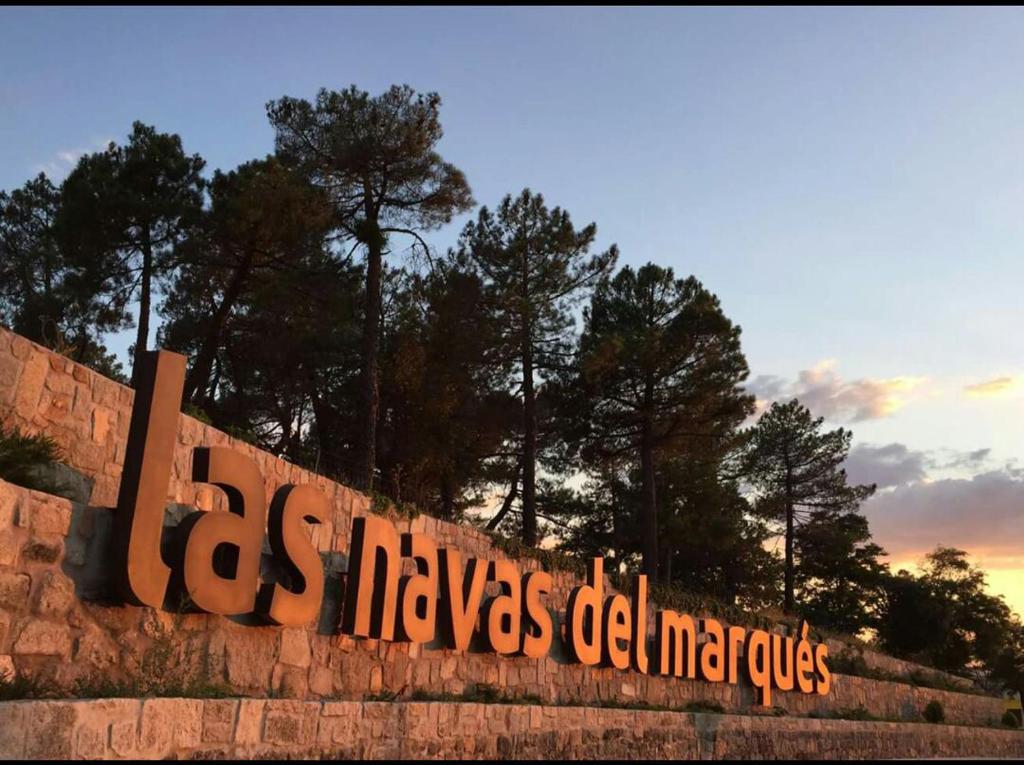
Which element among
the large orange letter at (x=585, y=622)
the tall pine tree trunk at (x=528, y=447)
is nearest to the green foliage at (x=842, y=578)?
the tall pine tree trunk at (x=528, y=447)

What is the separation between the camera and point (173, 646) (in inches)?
296

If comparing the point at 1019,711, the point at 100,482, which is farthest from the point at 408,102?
the point at 1019,711

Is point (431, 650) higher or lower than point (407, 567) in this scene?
lower

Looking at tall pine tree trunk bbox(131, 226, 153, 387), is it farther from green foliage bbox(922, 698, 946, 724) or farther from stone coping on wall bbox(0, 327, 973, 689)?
green foliage bbox(922, 698, 946, 724)

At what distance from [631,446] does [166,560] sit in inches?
858

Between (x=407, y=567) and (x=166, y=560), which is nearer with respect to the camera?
(x=166, y=560)

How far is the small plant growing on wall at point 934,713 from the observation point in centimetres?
2675

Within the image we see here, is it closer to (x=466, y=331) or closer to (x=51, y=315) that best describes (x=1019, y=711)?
(x=466, y=331)

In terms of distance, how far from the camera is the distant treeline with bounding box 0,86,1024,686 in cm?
2022

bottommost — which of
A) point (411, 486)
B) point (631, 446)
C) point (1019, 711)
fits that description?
point (1019, 711)

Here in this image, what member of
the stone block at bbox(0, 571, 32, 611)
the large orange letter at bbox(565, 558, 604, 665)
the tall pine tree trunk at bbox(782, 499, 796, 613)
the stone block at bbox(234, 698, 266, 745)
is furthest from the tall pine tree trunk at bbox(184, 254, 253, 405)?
the tall pine tree trunk at bbox(782, 499, 796, 613)

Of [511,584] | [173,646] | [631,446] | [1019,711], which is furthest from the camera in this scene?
[1019,711]

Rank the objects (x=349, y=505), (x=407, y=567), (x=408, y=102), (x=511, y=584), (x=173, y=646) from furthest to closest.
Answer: (x=408, y=102) → (x=511, y=584) → (x=407, y=567) → (x=349, y=505) → (x=173, y=646)

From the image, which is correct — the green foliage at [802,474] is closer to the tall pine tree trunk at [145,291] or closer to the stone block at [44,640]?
the tall pine tree trunk at [145,291]
